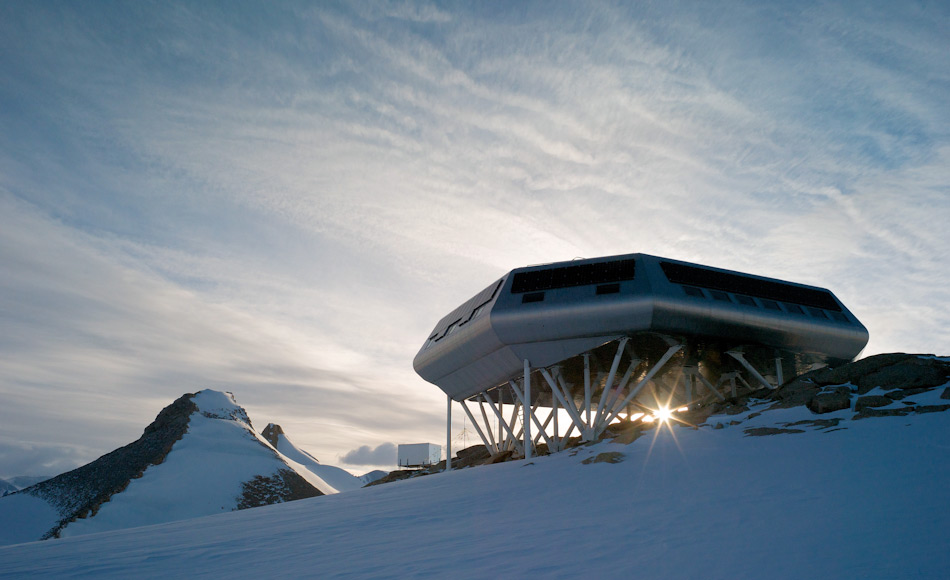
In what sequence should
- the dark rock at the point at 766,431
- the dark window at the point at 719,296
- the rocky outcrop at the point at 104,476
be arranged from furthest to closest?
the rocky outcrop at the point at 104,476
the dark window at the point at 719,296
the dark rock at the point at 766,431

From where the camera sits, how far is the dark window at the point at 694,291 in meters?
36.8

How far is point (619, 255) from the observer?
129 ft

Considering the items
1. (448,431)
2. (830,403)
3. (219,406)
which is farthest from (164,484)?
(830,403)

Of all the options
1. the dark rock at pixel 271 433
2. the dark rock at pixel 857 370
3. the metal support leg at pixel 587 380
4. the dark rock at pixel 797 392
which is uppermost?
the dark rock at pixel 271 433

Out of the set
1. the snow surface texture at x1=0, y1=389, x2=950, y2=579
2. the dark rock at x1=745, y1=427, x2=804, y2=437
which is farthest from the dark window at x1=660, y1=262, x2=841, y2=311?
the snow surface texture at x1=0, y1=389, x2=950, y2=579

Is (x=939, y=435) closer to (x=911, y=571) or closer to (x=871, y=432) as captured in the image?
(x=871, y=432)

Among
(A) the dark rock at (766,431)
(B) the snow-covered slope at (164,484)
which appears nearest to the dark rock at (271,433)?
(B) the snow-covered slope at (164,484)

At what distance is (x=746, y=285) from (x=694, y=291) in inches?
202

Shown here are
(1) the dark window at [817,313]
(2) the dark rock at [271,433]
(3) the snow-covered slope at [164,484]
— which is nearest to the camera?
(1) the dark window at [817,313]

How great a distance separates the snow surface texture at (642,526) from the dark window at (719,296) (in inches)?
540

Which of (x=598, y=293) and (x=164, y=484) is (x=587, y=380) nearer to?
(x=598, y=293)

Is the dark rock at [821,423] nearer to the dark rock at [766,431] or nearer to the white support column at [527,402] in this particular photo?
the dark rock at [766,431]

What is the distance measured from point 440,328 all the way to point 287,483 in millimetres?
65043

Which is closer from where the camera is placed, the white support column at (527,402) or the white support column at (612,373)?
the white support column at (612,373)
